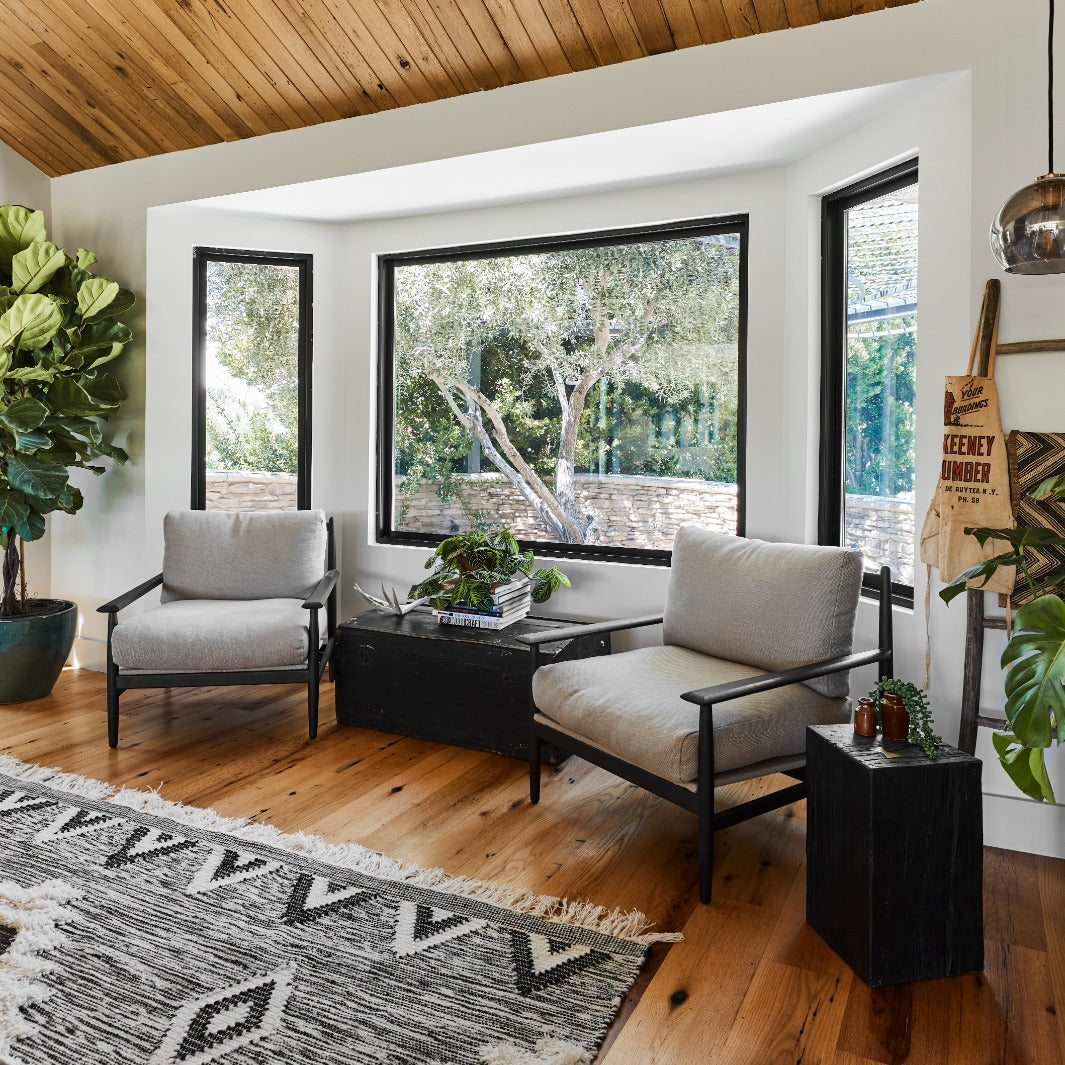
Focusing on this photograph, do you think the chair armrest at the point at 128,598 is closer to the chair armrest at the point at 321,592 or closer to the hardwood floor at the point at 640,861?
the hardwood floor at the point at 640,861

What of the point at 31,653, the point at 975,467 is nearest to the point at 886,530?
the point at 975,467

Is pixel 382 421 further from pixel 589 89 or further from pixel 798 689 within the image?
→ pixel 798 689

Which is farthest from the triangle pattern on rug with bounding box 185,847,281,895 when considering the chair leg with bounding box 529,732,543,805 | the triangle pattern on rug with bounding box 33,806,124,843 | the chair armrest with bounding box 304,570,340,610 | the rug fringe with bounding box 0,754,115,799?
the chair armrest with bounding box 304,570,340,610

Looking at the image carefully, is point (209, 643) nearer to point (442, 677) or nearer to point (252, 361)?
point (442, 677)

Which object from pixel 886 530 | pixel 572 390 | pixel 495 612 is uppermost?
pixel 572 390

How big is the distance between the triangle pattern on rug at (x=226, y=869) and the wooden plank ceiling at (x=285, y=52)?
2.76 metres

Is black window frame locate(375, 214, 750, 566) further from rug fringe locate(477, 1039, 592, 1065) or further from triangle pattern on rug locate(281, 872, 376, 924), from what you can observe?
rug fringe locate(477, 1039, 592, 1065)

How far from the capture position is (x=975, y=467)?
2523 millimetres

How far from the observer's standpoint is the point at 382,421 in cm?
450

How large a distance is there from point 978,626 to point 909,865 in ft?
2.98

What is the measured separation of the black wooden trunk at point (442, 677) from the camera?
3.21 meters

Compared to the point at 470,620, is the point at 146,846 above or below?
below

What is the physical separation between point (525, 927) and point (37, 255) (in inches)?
133

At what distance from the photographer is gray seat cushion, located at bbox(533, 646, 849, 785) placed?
2299 millimetres
